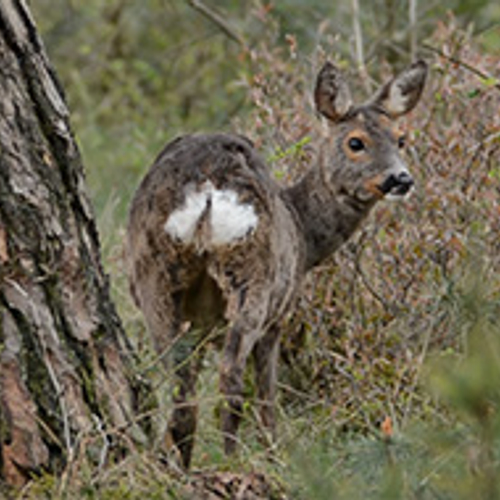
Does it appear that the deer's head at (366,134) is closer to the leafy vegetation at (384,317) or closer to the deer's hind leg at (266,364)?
the leafy vegetation at (384,317)

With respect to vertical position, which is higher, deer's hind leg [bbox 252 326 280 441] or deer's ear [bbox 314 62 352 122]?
deer's ear [bbox 314 62 352 122]

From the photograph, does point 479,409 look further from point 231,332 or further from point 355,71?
point 355,71

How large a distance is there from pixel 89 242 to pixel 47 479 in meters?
0.76

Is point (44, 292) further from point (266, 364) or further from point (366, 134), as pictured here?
point (366, 134)

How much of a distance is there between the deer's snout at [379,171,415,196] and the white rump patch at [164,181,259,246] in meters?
0.98

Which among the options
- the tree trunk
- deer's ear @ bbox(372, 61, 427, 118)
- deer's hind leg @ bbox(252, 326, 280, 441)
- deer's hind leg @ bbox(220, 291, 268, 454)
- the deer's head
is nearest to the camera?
the tree trunk

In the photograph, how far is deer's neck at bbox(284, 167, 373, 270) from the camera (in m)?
6.32

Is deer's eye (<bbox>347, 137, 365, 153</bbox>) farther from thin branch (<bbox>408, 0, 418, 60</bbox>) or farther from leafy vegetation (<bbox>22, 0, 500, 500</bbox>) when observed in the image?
thin branch (<bbox>408, 0, 418, 60</bbox>)

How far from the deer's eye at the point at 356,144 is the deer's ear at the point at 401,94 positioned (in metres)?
0.28

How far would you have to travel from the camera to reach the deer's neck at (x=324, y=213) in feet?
20.7

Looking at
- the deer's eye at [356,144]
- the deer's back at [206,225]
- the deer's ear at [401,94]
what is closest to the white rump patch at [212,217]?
the deer's back at [206,225]

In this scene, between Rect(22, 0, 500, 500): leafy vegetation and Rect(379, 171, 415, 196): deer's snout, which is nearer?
Rect(22, 0, 500, 500): leafy vegetation

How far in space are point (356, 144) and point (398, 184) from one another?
402mm

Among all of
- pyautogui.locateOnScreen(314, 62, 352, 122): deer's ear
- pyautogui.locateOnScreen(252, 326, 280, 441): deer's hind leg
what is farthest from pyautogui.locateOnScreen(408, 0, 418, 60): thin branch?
pyautogui.locateOnScreen(252, 326, 280, 441): deer's hind leg
